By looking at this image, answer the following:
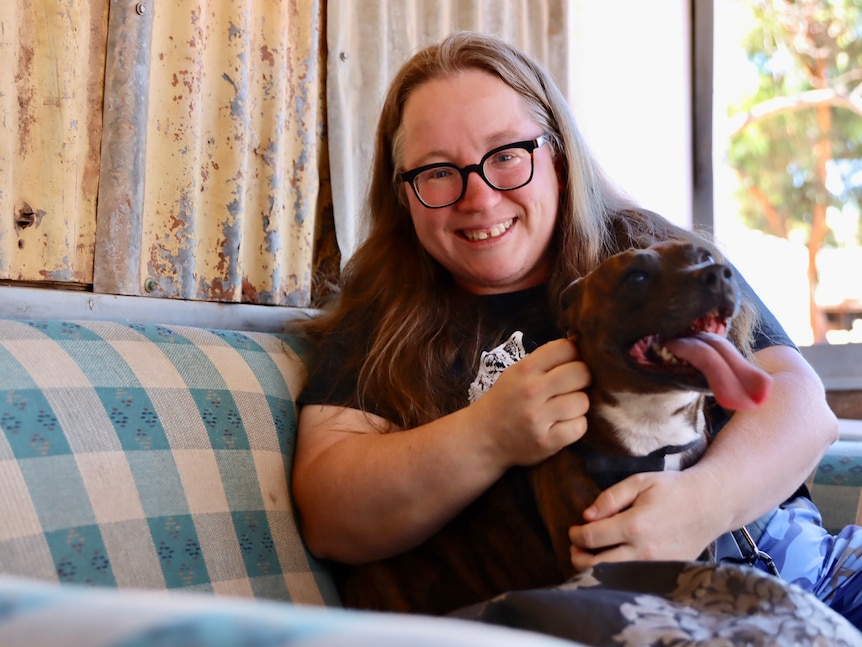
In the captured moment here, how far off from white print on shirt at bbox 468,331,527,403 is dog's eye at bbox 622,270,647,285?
0.31 m

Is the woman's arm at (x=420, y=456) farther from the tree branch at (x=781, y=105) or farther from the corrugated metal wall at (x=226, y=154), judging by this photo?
the tree branch at (x=781, y=105)

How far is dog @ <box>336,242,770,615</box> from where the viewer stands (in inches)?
36.8

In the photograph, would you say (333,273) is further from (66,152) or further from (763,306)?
(763,306)

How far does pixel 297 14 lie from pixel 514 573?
139cm

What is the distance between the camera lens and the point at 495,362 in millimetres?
1312

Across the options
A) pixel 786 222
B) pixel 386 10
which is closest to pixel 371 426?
pixel 386 10

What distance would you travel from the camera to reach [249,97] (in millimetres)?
1869

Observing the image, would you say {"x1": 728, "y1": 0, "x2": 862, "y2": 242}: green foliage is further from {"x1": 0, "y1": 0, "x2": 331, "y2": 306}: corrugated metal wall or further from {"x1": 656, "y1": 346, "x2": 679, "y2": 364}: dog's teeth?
{"x1": 656, "y1": 346, "x2": 679, "y2": 364}: dog's teeth

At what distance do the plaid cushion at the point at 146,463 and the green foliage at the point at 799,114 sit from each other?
315cm

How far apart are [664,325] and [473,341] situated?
1.54ft

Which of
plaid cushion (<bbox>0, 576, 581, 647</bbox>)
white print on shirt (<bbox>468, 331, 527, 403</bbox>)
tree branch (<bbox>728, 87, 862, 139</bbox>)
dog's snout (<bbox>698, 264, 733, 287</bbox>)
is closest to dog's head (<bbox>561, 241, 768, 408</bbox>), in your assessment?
dog's snout (<bbox>698, 264, 733, 287</bbox>)

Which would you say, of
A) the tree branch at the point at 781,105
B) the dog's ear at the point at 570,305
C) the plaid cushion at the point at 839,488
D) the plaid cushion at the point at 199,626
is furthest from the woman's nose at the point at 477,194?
the tree branch at the point at 781,105

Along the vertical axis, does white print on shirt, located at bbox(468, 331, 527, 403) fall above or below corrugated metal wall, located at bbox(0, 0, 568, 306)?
below

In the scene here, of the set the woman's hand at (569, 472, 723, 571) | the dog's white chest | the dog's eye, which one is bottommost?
the woman's hand at (569, 472, 723, 571)
